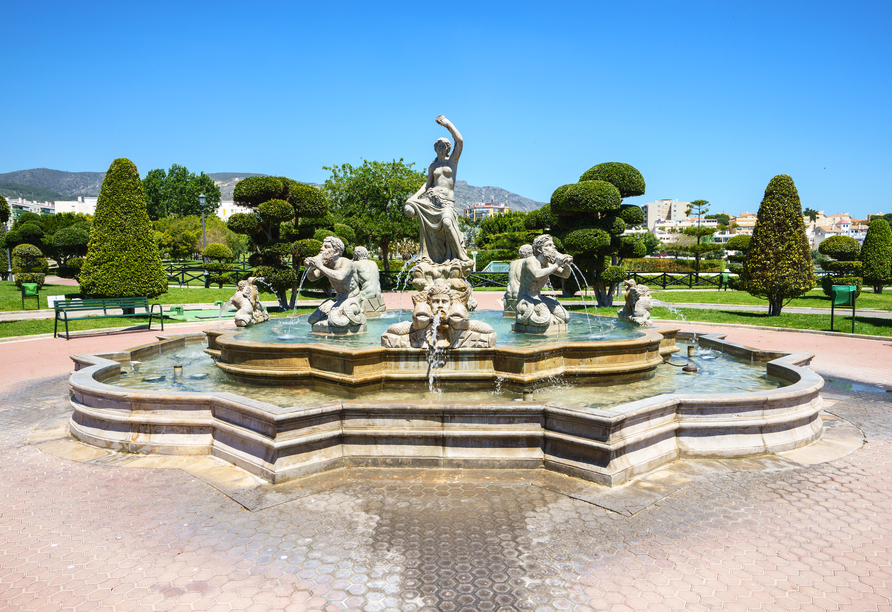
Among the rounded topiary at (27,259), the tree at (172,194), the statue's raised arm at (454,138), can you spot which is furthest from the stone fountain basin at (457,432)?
the tree at (172,194)

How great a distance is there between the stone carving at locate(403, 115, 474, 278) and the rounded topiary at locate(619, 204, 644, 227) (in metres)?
13.4

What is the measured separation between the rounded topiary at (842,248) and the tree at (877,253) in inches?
16.6

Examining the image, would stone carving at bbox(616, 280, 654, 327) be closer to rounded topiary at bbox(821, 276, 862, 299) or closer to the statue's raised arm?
the statue's raised arm

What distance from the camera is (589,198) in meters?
21.7

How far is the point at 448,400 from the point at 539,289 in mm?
3480

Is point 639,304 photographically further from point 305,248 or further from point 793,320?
point 305,248

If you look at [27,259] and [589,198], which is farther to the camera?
[27,259]

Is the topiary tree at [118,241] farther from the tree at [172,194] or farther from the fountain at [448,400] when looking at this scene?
the tree at [172,194]

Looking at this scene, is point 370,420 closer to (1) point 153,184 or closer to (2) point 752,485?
(2) point 752,485

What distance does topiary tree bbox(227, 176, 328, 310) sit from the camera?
69.4 ft

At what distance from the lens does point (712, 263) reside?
173 ft

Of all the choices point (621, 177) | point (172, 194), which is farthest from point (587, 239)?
point (172, 194)

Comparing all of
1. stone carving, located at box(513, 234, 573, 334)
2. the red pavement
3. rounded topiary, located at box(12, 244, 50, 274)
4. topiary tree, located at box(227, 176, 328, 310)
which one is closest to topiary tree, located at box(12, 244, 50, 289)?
rounded topiary, located at box(12, 244, 50, 274)

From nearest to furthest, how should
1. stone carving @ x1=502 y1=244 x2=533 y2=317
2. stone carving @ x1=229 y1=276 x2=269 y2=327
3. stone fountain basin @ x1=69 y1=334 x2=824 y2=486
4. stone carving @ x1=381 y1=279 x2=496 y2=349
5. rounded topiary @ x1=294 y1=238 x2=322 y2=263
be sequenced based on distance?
stone fountain basin @ x1=69 y1=334 x2=824 y2=486 < stone carving @ x1=381 y1=279 x2=496 y2=349 < stone carving @ x1=229 y1=276 x2=269 y2=327 < stone carving @ x1=502 y1=244 x2=533 y2=317 < rounded topiary @ x1=294 y1=238 x2=322 y2=263
